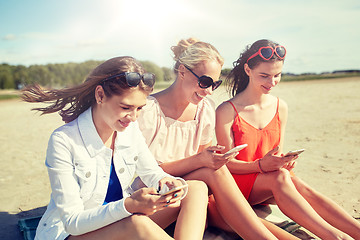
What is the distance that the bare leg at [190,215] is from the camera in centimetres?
279

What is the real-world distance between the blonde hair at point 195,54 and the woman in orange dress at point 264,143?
0.56 meters

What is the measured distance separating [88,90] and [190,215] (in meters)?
1.26

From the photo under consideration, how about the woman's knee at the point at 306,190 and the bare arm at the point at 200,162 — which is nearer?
the bare arm at the point at 200,162

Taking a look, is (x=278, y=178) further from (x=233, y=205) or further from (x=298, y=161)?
(x=298, y=161)

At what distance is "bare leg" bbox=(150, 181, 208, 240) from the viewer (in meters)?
2.79

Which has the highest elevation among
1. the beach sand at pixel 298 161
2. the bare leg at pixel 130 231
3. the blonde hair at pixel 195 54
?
the blonde hair at pixel 195 54

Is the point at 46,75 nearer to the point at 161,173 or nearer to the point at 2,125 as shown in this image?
the point at 2,125

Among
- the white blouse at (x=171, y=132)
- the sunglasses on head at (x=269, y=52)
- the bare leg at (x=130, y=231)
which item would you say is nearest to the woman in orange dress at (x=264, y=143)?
the sunglasses on head at (x=269, y=52)

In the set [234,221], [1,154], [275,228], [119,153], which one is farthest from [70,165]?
[1,154]

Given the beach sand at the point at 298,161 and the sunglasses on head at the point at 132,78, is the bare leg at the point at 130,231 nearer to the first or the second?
the sunglasses on head at the point at 132,78

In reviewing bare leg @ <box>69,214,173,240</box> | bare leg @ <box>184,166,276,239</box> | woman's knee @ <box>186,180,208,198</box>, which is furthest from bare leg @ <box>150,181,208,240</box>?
bare leg @ <box>69,214,173,240</box>

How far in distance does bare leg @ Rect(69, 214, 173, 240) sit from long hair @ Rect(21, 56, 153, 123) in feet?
2.95

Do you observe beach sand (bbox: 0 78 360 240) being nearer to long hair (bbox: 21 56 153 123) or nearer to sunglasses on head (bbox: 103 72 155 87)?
long hair (bbox: 21 56 153 123)

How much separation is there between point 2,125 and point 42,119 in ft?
4.60
